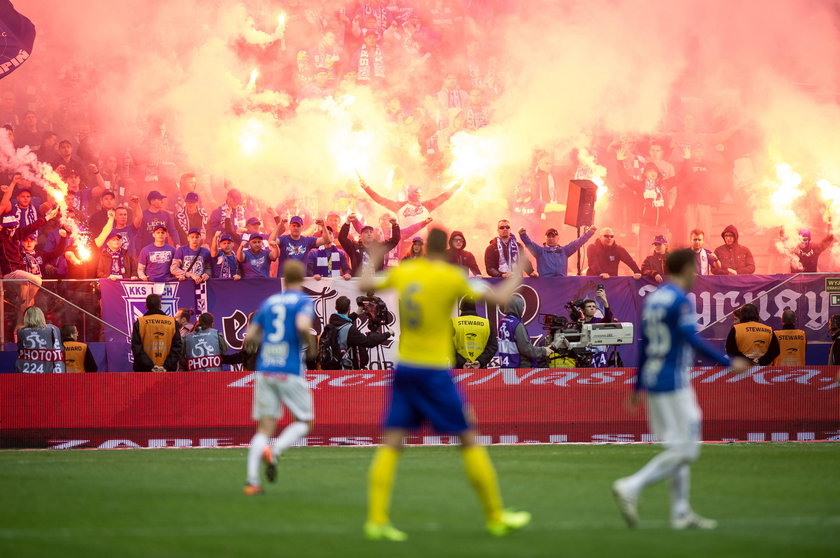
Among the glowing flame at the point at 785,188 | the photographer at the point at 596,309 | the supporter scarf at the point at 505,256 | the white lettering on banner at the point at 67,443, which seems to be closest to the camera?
the white lettering on banner at the point at 67,443

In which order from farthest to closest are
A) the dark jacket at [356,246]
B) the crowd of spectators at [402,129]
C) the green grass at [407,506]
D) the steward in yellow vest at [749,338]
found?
the crowd of spectators at [402,129]
the dark jacket at [356,246]
the steward in yellow vest at [749,338]
the green grass at [407,506]

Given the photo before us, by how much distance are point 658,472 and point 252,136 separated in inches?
871

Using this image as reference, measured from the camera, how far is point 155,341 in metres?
16.2

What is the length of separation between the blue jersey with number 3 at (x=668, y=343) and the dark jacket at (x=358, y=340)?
850 centimetres

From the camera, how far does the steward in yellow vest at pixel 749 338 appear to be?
54.8 ft

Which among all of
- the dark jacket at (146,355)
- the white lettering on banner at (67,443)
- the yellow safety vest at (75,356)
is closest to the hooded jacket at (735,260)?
the dark jacket at (146,355)

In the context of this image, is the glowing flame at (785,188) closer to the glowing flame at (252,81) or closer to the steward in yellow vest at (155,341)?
the glowing flame at (252,81)

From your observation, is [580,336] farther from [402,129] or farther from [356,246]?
[402,129]

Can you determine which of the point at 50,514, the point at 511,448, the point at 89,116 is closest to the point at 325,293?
the point at 511,448

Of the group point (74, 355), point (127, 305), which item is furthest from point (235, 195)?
point (74, 355)

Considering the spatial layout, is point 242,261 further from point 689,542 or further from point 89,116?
point 689,542

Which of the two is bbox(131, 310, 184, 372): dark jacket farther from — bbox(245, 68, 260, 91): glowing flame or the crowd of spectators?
bbox(245, 68, 260, 91): glowing flame

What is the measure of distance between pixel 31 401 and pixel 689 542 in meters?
10.7

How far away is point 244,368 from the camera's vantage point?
17.3 metres
